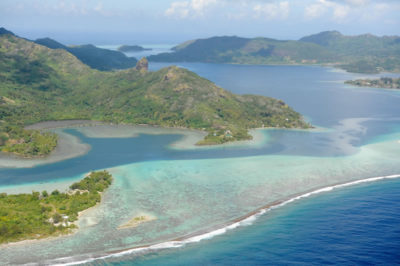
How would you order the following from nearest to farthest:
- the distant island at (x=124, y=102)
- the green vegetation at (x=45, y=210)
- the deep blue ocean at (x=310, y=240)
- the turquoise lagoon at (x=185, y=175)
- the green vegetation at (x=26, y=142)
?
1. the deep blue ocean at (x=310, y=240)
2. the green vegetation at (x=45, y=210)
3. the turquoise lagoon at (x=185, y=175)
4. the green vegetation at (x=26, y=142)
5. the distant island at (x=124, y=102)

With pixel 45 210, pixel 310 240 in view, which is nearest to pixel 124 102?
pixel 45 210

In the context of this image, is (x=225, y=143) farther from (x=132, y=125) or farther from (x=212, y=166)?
(x=132, y=125)

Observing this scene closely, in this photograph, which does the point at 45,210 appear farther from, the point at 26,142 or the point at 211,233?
the point at 26,142

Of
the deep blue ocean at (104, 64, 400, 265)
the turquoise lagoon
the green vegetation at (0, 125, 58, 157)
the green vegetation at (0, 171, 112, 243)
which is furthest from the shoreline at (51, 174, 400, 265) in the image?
the green vegetation at (0, 125, 58, 157)

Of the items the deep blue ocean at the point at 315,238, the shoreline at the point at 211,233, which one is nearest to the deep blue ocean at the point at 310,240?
the deep blue ocean at the point at 315,238

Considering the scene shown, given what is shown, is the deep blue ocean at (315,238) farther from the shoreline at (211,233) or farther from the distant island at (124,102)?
the distant island at (124,102)

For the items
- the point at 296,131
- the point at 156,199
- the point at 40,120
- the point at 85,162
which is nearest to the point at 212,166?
the point at 156,199
